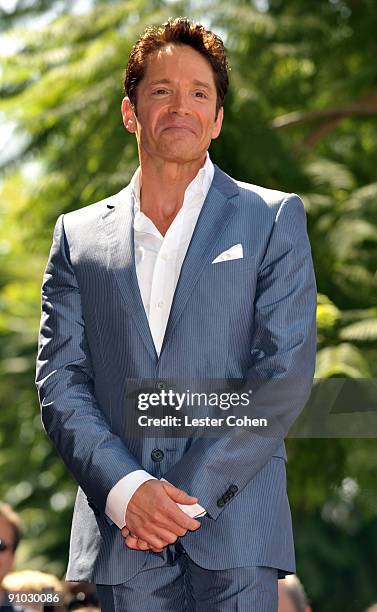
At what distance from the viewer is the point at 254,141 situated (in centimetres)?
713

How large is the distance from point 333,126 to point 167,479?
522 cm

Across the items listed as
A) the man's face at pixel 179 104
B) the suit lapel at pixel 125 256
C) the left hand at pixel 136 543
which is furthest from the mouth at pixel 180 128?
the left hand at pixel 136 543

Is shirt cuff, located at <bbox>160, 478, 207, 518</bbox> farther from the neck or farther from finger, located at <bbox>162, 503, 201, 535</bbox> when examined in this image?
the neck

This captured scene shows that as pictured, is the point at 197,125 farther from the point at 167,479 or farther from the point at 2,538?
the point at 2,538

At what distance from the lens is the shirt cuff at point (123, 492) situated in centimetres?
364

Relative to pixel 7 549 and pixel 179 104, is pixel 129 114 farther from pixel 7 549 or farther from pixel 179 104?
pixel 7 549

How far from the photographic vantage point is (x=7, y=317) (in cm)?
846

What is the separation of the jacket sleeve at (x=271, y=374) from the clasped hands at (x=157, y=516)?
0.19 feet

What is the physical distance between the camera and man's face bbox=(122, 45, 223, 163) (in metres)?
3.95

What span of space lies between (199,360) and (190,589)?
61 cm

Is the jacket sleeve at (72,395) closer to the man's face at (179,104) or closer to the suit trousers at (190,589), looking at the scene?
the suit trousers at (190,589)

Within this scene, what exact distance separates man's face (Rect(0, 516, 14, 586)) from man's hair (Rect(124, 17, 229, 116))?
1.71 metres

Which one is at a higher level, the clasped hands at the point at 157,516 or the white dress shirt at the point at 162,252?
the white dress shirt at the point at 162,252

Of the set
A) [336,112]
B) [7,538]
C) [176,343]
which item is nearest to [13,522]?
[7,538]
